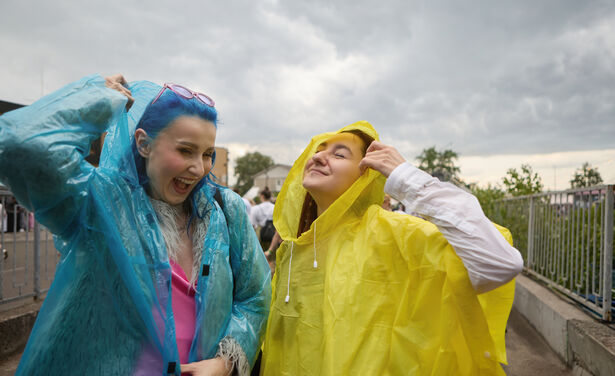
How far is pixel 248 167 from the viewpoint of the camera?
2345 inches

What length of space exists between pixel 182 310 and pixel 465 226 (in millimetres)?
1083

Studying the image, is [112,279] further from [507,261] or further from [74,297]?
[507,261]

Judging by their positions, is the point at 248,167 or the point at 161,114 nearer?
the point at 161,114

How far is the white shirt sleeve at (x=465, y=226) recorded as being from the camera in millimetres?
1152

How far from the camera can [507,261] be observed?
1142 mm

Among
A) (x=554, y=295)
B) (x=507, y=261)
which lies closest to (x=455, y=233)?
(x=507, y=261)

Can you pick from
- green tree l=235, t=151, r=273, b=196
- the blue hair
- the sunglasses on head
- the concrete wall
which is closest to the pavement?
the concrete wall

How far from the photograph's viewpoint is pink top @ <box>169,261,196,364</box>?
132 centimetres

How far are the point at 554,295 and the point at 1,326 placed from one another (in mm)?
5975

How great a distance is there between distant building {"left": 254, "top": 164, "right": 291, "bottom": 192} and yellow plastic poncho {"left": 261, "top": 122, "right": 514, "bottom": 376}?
5564cm

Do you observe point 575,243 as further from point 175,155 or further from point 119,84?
point 119,84

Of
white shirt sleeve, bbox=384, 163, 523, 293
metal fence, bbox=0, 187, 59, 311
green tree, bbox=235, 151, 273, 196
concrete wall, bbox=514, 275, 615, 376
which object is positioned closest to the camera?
white shirt sleeve, bbox=384, 163, 523, 293

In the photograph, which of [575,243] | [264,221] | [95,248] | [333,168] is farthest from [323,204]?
[264,221]

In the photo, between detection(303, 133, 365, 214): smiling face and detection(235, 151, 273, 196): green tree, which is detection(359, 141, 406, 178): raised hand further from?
detection(235, 151, 273, 196): green tree
